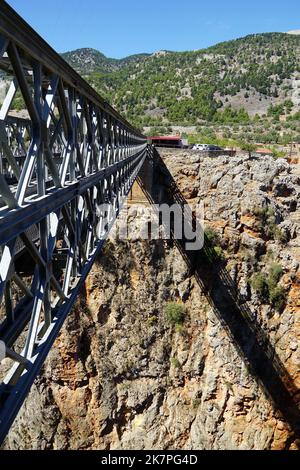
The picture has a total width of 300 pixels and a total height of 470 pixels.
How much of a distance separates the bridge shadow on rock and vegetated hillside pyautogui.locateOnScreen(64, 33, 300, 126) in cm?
3145

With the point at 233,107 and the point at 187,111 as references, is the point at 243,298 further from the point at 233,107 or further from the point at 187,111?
the point at 233,107

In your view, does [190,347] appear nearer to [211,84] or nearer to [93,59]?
[211,84]

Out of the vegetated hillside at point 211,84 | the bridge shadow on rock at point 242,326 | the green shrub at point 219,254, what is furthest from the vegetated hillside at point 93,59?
the green shrub at point 219,254

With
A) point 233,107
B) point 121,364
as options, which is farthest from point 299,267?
point 233,107

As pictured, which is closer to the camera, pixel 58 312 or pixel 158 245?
pixel 58 312

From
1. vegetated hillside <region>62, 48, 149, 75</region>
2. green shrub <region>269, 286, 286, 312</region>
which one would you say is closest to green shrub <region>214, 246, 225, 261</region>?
green shrub <region>269, 286, 286, 312</region>

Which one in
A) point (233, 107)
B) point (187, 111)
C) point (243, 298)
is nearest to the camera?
point (243, 298)

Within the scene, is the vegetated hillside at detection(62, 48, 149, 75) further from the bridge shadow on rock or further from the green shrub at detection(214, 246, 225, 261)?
the green shrub at detection(214, 246, 225, 261)

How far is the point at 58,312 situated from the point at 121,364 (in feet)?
51.2

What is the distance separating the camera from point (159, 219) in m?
20.6

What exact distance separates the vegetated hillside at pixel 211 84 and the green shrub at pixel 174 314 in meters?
33.2

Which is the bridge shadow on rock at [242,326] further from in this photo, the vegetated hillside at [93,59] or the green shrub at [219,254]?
the vegetated hillside at [93,59]

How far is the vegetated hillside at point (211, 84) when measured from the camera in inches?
2114

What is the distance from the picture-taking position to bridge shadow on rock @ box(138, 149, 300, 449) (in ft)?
59.6
